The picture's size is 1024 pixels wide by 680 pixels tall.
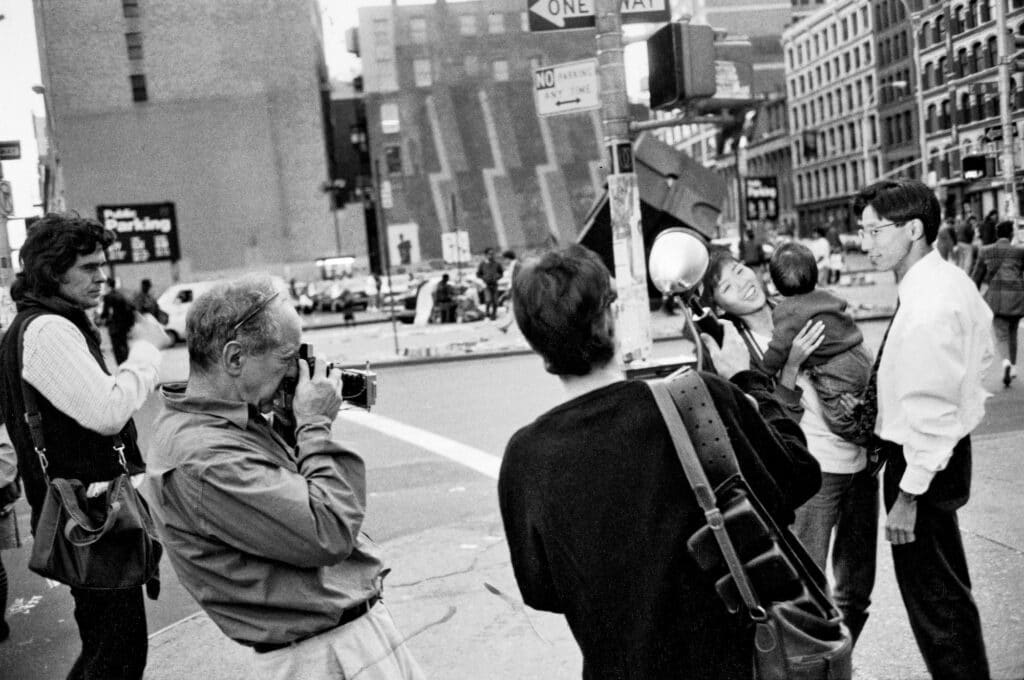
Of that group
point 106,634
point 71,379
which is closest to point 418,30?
point 71,379

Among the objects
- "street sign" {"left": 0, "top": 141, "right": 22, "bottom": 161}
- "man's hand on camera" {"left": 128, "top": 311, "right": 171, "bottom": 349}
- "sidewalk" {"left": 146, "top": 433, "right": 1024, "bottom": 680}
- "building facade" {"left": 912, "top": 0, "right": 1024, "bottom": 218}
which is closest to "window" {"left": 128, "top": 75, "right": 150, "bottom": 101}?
"building facade" {"left": 912, "top": 0, "right": 1024, "bottom": 218}

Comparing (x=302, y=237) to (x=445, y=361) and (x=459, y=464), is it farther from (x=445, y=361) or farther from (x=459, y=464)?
(x=459, y=464)

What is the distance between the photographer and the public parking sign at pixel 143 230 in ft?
73.4

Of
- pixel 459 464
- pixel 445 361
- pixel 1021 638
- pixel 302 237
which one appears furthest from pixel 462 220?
pixel 1021 638

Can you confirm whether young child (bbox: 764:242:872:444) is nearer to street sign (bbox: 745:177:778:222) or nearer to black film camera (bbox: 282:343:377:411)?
black film camera (bbox: 282:343:377:411)

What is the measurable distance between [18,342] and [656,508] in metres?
2.36

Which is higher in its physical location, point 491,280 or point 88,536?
point 491,280

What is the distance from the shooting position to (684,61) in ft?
20.4

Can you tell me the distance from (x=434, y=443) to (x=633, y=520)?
7.39 metres

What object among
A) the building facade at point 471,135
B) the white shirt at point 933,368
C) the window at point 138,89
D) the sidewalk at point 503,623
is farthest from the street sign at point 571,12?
the building facade at point 471,135

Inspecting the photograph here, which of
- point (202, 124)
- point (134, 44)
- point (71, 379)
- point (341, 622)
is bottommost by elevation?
point (341, 622)

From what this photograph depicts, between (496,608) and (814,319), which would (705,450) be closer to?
(814,319)

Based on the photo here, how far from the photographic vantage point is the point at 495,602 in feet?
16.0

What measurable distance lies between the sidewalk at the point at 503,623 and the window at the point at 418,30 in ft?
213
